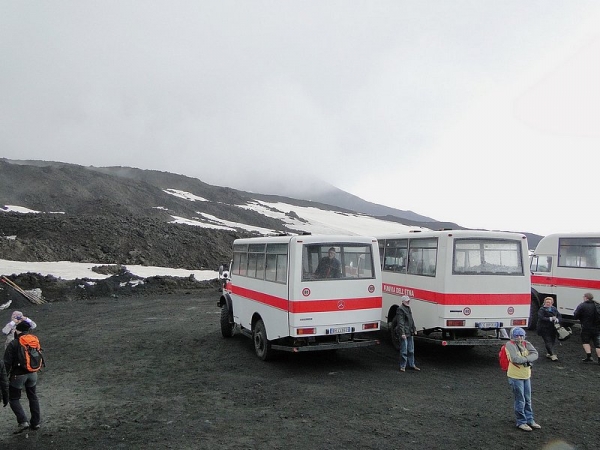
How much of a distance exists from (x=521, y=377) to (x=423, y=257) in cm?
551

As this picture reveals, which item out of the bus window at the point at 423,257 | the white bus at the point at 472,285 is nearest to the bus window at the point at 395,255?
the bus window at the point at 423,257

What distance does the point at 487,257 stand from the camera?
39.7 ft

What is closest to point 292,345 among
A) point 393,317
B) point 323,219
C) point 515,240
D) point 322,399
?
point 322,399

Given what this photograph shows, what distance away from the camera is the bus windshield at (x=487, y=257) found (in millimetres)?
11945

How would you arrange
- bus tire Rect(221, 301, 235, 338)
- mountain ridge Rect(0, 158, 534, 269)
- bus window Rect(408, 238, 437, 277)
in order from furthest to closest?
mountain ridge Rect(0, 158, 534, 269), bus tire Rect(221, 301, 235, 338), bus window Rect(408, 238, 437, 277)

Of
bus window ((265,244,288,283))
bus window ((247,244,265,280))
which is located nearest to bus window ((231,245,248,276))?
bus window ((247,244,265,280))

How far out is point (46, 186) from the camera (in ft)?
204

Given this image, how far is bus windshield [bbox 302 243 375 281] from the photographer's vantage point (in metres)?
11.2

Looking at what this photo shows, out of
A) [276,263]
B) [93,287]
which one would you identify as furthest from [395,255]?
[93,287]

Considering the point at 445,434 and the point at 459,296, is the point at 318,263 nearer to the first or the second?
the point at 459,296

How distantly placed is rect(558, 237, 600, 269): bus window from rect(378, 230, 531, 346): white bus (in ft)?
15.5

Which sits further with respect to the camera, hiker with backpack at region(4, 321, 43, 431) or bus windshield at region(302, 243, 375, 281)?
bus windshield at region(302, 243, 375, 281)

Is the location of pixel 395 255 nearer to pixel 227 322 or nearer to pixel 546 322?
pixel 546 322

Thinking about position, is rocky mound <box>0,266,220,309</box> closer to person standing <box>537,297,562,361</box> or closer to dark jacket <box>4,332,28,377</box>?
dark jacket <box>4,332,28,377</box>
